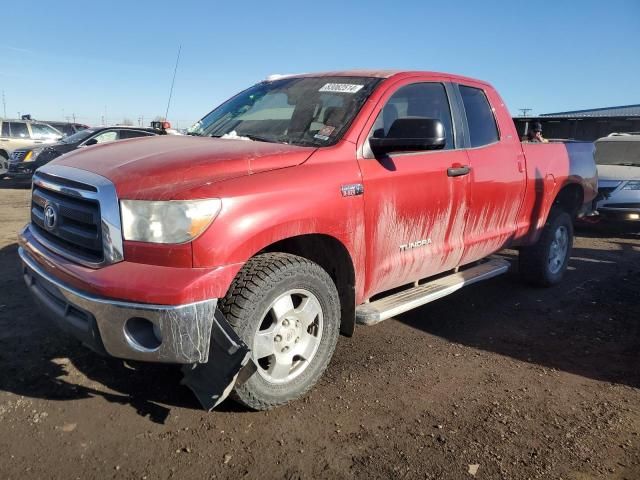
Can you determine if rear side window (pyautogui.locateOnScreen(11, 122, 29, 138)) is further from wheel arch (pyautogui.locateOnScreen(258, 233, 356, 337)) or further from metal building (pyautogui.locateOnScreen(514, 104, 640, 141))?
wheel arch (pyautogui.locateOnScreen(258, 233, 356, 337))

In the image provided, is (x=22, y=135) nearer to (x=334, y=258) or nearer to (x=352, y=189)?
(x=334, y=258)

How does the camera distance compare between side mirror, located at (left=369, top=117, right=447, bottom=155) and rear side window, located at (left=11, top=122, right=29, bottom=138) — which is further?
rear side window, located at (left=11, top=122, right=29, bottom=138)

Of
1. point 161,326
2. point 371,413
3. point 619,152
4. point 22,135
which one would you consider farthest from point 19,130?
point 371,413

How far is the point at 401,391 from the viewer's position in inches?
129

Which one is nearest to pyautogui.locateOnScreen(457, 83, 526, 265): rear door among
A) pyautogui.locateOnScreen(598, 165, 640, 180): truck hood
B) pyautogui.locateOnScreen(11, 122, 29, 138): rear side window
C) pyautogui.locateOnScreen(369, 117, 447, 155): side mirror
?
pyautogui.locateOnScreen(369, 117, 447, 155): side mirror

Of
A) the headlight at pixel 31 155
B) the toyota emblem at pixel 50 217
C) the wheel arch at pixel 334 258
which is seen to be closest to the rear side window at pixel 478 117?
the wheel arch at pixel 334 258

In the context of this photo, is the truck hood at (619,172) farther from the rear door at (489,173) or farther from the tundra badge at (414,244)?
the tundra badge at (414,244)

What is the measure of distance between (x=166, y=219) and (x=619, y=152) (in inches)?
397

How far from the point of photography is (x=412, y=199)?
3.52 metres

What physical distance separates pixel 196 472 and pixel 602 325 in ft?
12.4

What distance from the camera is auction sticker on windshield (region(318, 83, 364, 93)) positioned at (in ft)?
11.9

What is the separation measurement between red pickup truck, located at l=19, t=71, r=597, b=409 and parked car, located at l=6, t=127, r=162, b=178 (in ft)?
33.3

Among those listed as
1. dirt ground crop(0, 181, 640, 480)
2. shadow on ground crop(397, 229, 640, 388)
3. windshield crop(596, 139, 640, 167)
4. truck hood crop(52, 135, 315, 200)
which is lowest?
shadow on ground crop(397, 229, 640, 388)

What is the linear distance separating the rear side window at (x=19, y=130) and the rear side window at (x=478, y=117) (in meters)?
17.0
